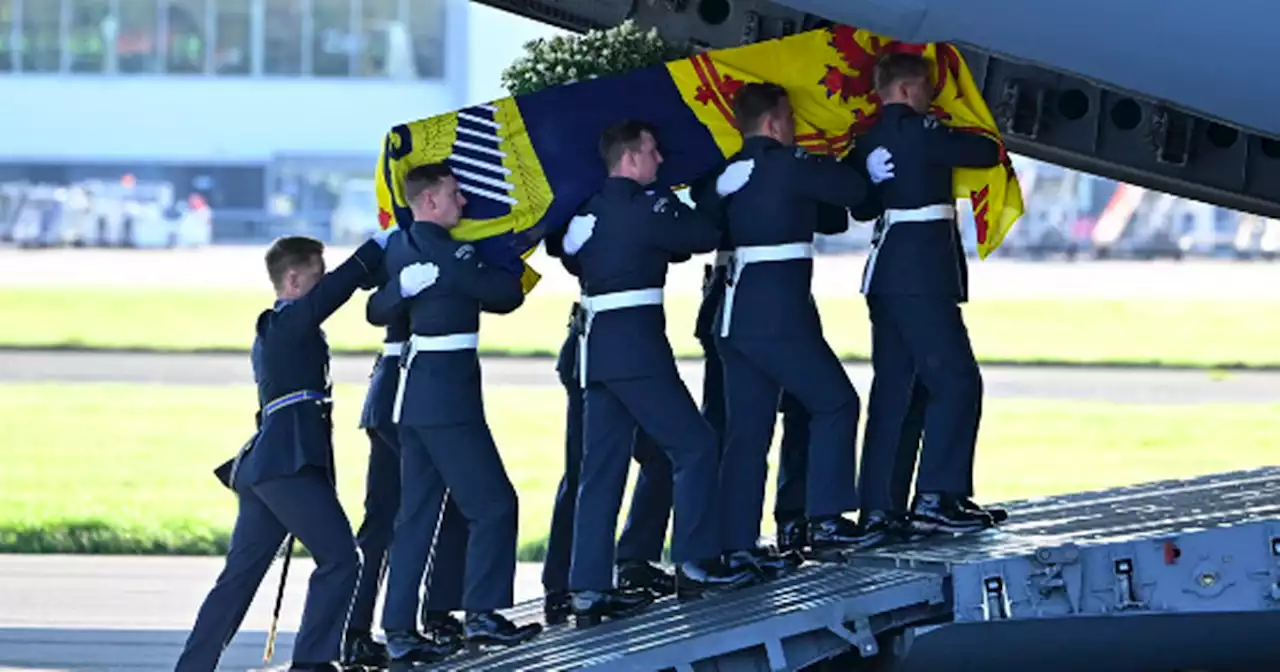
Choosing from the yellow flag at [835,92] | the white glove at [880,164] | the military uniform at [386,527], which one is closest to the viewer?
the white glove at [880,164]

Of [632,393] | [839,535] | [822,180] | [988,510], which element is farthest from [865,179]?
[988,510]

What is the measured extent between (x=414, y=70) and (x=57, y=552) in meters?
36.6

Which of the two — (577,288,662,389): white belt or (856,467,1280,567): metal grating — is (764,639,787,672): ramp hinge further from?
(577,288,662,389): white belt

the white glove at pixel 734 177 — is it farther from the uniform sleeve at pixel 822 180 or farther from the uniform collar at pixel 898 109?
the uniform collar at pixel 898 109

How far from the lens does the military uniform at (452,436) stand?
6.23 meters

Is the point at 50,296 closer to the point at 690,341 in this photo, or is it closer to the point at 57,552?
the point at 690,341

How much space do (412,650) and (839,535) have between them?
142 cm

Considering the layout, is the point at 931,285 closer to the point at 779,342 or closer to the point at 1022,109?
the point at 779,342

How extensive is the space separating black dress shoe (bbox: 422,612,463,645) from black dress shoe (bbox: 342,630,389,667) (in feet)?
0.54

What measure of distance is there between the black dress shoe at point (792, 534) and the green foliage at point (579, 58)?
1659 millimetres

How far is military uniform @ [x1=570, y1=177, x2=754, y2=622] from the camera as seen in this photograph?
6246 millimetres

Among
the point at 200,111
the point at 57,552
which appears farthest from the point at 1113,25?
the point at 200,111

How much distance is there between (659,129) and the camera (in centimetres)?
666

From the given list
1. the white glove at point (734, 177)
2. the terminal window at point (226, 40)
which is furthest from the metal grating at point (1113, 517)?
the terminal window at point (226, 40)
